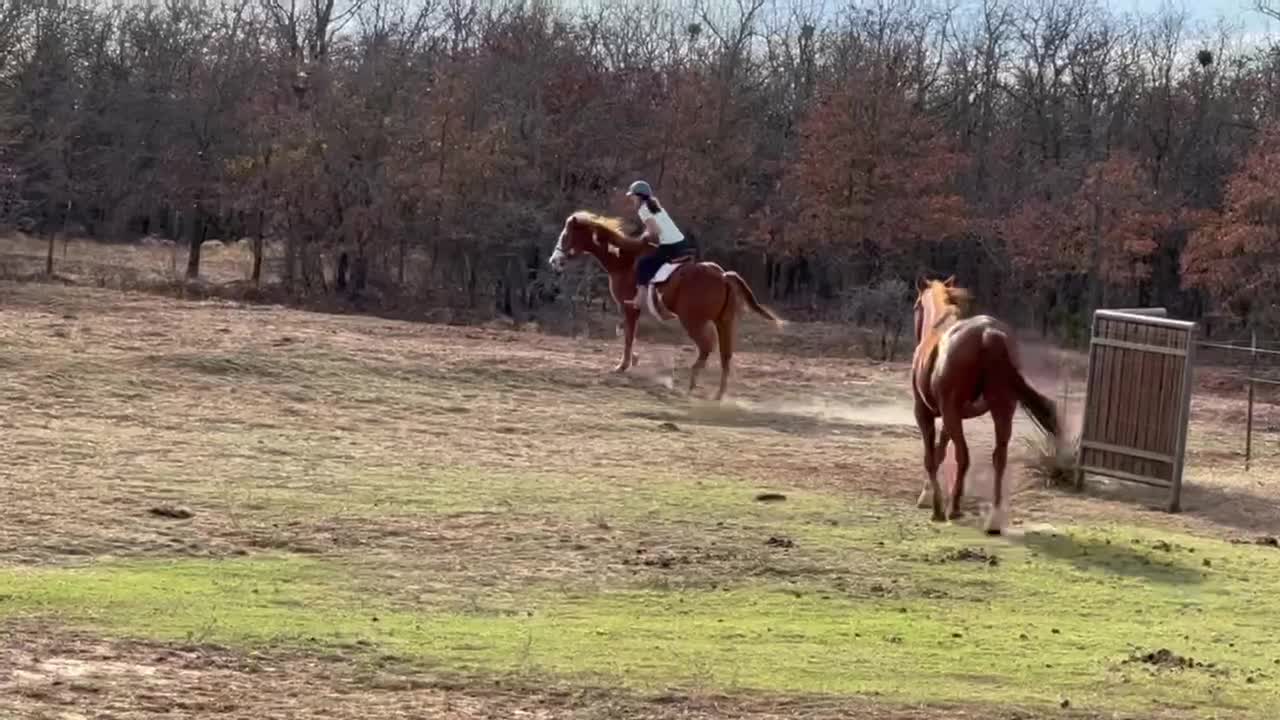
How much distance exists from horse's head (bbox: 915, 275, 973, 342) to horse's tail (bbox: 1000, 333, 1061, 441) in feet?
4.01

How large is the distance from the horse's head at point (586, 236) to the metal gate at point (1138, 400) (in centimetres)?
752

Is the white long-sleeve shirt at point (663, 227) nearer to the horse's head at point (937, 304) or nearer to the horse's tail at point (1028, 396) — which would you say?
the horse's head at point (937, 304)

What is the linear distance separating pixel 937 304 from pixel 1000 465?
6.15 ft

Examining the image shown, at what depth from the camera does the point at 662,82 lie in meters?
46.3

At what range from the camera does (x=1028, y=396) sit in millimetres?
11555

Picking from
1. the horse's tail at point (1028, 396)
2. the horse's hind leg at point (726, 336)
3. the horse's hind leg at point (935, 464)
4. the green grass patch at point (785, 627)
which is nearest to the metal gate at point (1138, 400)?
the horse's hind leg at point (935, 464)

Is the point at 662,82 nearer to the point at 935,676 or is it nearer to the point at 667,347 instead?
the point at 667,347

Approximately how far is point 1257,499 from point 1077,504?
181 centimetres

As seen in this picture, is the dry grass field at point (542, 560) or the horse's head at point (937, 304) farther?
the horse's head at point (937, 304)

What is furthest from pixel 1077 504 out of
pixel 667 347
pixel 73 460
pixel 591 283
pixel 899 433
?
pixel 591 283

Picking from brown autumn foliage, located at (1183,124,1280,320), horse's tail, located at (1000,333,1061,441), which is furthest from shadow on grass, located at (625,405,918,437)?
brown autumn foliage, located at (1183,124,1280,320)

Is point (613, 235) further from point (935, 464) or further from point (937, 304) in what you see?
point (935, 464)

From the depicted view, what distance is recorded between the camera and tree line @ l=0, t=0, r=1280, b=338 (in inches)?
1383

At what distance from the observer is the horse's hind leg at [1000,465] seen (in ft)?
37.9
